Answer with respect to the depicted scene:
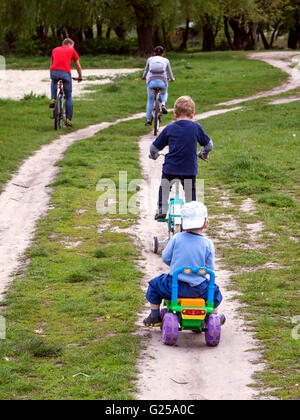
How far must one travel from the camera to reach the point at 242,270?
26.8 feet

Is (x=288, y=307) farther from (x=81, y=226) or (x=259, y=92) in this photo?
(x=259, y=92)

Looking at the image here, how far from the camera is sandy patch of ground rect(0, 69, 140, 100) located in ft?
89.2

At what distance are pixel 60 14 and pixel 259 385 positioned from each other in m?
39.8

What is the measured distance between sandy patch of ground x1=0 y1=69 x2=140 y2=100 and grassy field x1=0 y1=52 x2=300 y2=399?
858 cm

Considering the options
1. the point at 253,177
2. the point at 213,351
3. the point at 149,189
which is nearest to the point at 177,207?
the point at 213,351

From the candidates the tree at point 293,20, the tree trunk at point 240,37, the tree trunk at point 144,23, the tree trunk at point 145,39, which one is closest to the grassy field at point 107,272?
the tree trunk at point 144,23

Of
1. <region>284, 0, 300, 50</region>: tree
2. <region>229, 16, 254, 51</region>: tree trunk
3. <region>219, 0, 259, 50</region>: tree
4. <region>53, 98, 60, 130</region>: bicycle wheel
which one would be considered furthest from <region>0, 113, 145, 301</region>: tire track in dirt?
<region>229, 16, 254, 51</region>: tree trunk

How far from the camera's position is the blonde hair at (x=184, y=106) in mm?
7761

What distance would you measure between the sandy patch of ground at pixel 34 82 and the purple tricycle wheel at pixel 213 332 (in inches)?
825

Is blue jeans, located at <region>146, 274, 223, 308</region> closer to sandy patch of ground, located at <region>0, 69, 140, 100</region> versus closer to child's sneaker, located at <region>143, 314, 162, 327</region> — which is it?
child's sneaker, located at <region>143, 314, 162, 327</region>

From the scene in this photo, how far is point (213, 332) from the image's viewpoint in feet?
19.6

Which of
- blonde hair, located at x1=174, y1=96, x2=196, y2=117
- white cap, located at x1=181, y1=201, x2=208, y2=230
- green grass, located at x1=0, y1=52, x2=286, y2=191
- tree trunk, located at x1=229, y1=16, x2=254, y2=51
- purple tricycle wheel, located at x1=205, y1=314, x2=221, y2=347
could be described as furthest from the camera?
tree trunk, located at x1=229, y1=16, x2=254, y2=51

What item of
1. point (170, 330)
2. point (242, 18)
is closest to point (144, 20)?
point (242, 18)

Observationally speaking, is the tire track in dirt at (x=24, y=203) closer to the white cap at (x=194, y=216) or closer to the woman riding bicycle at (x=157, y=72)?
the white cap at (x=194, y=216)
